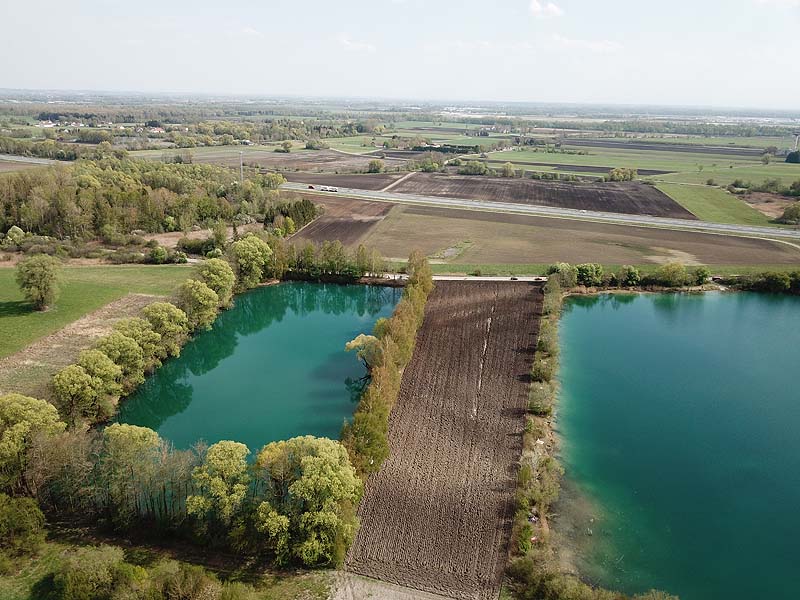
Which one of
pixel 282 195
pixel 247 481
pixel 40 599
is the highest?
pixel 282 195

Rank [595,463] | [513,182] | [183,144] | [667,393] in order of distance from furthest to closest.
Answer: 1. [183,144]
2. [513,182]
3. [667,393]
4. [595,463]

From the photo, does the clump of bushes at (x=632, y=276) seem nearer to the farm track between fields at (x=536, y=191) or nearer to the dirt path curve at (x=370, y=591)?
the farm track between fields at (x=536, y=191)

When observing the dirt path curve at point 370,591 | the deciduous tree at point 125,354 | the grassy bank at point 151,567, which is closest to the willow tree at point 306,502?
the grassy bank at point 151,567

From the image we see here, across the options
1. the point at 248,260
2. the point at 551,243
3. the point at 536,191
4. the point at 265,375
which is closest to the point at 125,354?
the point at 265,375

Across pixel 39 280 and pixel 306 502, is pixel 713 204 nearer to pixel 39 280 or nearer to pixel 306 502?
pixel 306 502

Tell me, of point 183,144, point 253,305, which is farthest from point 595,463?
point 183,144

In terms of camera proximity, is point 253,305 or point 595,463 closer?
point 595,463

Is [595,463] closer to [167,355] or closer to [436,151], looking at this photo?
[167,355]
